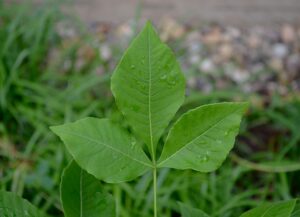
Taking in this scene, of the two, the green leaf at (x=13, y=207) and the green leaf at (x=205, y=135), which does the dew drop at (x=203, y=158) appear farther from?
the green leaf at (x=13, y=207)

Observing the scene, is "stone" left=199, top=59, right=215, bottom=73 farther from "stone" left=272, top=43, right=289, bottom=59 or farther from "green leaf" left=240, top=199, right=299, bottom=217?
"green leaf" left=240, top=199, right=299, bottom=217

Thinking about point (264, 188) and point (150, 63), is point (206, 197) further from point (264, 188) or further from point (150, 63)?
point (150, 63)

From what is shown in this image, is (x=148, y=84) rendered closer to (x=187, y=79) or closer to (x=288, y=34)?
(x=187, y=79)

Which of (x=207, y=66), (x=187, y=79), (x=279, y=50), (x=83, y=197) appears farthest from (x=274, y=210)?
(x=279, y=50)

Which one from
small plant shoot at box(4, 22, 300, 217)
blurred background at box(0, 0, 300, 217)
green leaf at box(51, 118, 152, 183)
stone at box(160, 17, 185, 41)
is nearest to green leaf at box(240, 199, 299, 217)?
small plant shoot at box(4, 22, 300, 217)

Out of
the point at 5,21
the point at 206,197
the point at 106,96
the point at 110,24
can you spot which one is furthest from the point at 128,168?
the point at 110,24

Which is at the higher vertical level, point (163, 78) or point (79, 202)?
point (163, 78)
